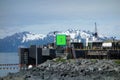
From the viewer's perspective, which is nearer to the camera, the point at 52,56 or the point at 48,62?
the point at 48,62

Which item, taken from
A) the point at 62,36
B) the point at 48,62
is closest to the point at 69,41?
the point at 62,36

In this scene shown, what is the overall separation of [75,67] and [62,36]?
27.6m

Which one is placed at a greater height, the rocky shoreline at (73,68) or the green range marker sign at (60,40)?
the green range marker sign at (60,40)

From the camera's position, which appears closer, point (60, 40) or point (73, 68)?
point (73, 68)

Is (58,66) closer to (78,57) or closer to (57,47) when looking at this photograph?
(78,57)

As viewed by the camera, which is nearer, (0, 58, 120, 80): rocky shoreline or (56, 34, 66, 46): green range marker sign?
(0, 58, 120, 80): rocky shoreline

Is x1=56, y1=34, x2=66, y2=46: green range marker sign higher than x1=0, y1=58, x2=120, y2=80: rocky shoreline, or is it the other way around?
x1=56, y1=34, x2=66, y2=46: green range marker sign

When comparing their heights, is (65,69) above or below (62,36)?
below

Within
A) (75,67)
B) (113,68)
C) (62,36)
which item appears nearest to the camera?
(113,68)

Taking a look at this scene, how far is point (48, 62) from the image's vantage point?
8388 centimetres

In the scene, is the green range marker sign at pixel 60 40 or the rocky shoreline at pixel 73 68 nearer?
the rocky shoreline at pixel 73 68

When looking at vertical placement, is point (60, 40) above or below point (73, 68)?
above

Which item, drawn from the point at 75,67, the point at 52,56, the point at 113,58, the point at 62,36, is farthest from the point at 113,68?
the point at 62,36

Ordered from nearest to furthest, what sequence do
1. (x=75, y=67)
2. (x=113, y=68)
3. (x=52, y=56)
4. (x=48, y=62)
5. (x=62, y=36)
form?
(x=113, y=68), (x=75, y=67), (x=48, y=62), (x=52, y=56), (x=62, y=36)
